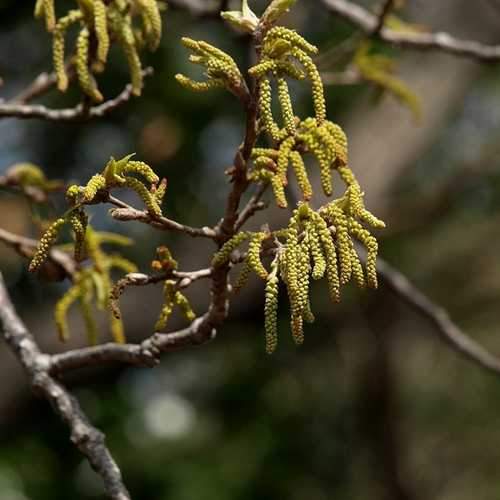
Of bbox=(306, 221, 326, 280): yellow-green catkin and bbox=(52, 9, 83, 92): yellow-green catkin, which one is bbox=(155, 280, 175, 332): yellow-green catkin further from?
bbox=(52, 9, 83, 92): yellow-green catkin

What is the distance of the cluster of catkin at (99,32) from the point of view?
1.93 metres

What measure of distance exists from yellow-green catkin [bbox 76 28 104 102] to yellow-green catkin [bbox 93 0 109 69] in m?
0.03

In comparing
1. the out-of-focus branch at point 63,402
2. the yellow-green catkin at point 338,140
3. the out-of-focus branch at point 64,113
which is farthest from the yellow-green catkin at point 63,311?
the yellow-green catkin at point 338,140

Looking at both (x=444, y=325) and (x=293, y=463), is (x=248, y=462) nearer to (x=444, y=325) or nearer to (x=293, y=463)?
(x=293, y=463)

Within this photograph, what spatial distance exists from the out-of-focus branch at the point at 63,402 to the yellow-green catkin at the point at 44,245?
17.5 inches

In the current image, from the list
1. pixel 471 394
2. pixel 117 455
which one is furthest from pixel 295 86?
pixel 471 394

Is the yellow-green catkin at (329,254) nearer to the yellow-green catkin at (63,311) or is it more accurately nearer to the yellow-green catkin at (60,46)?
the yellow-green catkin at (60,46)

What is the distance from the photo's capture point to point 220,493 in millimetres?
5098

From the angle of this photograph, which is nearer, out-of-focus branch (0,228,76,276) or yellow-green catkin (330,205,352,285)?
yellow-green catkin (330,205,352,285)

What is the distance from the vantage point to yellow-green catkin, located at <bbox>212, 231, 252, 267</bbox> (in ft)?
5.04

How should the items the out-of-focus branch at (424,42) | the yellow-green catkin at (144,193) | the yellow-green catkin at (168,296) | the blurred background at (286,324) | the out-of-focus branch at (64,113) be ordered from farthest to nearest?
the blurred background at (286,324)
the out-of-focus branch at (424,42)
the out-of-focus branch at (64,113)
the yellow-green catkin at (168,296)
the yellow-green catkin at (144,193)

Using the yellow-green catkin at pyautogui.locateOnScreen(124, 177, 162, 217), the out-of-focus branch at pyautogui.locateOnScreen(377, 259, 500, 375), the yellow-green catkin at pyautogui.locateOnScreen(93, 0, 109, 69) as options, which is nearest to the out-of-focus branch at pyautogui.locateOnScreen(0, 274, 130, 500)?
the yellow-green catkin at pyautogui.locateOnScreen(124, 177, 162, 217)

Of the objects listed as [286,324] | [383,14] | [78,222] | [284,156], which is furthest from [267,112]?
[286,324]

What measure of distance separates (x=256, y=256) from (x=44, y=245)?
31 centimetres
